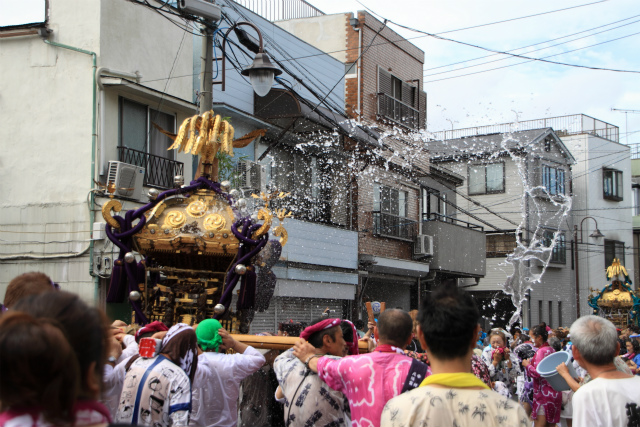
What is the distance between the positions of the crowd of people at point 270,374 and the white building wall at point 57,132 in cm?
903

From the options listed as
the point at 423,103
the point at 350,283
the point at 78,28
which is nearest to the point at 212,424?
the point at 78,28

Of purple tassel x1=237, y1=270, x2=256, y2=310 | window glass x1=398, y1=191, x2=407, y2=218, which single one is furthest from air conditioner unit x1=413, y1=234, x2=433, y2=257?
purple tassel x1=237, y1=270, x2=256, y2=310

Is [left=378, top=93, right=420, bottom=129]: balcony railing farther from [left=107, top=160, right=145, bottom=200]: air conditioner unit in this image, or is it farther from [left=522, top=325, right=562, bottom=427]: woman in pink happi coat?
[left=522, top=325, right=562, bottom=427]: woman in pink happi coat

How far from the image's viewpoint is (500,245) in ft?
112

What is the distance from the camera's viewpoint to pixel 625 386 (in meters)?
4.22

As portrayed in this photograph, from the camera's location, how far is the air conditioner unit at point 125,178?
47.7ft

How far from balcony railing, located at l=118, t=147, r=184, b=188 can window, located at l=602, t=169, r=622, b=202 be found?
94.2 ft

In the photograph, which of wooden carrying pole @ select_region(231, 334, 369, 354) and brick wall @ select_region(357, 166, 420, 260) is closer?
wooden carrying pole @ select_region(231, 334, 369, 354)

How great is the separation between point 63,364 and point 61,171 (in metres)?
13.7

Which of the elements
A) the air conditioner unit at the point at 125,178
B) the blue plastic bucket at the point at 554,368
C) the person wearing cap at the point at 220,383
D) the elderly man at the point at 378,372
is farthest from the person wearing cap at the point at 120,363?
the air conditioner unit at the point at 125,178

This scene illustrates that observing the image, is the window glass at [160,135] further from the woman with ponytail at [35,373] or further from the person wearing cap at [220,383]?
the woman with ponytail at [35,373]

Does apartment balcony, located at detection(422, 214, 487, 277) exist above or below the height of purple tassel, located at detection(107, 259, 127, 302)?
above

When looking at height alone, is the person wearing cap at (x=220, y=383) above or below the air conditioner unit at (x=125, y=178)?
below

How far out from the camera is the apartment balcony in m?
25.8
